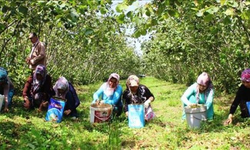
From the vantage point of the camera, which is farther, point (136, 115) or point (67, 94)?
point (67, 94)

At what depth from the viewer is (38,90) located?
21.3ft

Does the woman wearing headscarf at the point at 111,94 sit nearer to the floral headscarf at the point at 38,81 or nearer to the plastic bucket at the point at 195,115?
the floral headscarf at the point at 38,81

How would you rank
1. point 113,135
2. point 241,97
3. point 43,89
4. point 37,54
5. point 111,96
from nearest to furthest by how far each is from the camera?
point 113,135 → point 241,97 → point 111,96 → point 43,89 → point 37,54

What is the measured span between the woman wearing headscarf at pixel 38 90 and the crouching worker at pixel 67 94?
30 cm

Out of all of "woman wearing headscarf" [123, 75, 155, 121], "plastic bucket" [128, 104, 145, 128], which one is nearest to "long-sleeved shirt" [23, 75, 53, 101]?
"woman wearing headscarf" [123, 75, 155, 121]

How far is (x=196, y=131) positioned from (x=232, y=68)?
5072 millimetres

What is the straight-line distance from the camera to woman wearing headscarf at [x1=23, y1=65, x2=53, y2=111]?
6.47m

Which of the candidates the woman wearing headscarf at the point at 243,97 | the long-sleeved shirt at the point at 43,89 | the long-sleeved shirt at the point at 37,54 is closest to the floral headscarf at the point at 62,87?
the long-sleeved shirt at the point at 43,89

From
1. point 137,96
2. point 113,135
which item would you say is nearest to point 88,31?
point 113,135

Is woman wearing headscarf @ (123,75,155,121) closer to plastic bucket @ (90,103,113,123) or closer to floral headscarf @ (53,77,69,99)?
plastic bucket @ (90,103,113,123)

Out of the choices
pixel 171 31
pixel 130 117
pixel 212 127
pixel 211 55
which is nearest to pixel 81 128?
pixel 130 117

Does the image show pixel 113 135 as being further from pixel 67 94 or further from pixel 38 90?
pixel 38 90

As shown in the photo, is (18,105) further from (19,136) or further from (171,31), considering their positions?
(171,31)

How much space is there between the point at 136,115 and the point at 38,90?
240 centimetres
